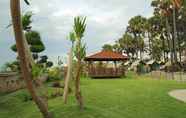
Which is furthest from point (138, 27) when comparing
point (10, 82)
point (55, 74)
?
point (10, 82)

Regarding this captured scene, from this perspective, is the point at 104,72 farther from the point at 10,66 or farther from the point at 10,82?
the point at 10,82

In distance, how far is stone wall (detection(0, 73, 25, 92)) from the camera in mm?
17469

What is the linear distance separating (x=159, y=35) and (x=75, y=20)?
53157 mm

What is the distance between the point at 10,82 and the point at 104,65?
23.5 m

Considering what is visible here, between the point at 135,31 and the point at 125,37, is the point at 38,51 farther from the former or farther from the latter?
the point at 125,37

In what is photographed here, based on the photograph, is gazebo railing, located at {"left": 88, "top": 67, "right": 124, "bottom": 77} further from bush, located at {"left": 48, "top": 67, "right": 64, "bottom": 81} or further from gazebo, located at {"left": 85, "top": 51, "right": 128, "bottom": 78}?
bush, located at {"left": 48, "top": 67, "right": 64, "bottom": 81}

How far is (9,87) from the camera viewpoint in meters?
18.4

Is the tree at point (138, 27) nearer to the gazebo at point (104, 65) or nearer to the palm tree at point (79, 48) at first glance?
the gazebo at point (104, 65)

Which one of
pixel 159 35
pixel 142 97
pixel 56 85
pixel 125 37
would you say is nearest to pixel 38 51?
pixel 56 85

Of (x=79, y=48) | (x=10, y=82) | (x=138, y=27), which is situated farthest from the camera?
(x=138, y=27)

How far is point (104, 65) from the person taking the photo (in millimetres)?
41375

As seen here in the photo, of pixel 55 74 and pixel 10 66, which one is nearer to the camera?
pixel 10 66

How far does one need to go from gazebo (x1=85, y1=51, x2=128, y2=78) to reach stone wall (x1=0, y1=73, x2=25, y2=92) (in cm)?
1764

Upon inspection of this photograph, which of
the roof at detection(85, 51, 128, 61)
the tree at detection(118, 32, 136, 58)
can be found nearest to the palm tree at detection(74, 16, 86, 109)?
the roof at detection(85, 51, 128, 61)
